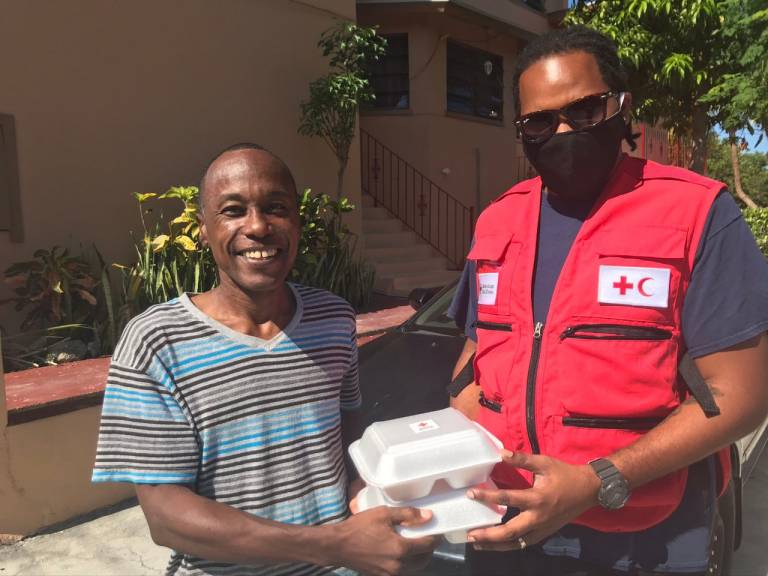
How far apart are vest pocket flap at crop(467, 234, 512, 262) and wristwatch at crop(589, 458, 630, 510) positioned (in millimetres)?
537

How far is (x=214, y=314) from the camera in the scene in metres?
1.41

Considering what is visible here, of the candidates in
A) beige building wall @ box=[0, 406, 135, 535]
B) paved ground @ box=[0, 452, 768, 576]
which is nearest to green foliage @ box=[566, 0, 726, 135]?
paved ground @ box=[0, 452, 768, 576]

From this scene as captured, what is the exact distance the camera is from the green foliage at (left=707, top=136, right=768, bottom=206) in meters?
31.0

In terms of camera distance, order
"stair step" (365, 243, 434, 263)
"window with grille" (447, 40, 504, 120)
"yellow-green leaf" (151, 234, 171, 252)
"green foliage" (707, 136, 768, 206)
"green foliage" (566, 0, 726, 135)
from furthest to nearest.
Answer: "green foliage" (707, 136, 768, 206) < "window with grille" (447, 40, 504, 120) < "stair step" (365, 243, 434, 263) < "green foliage" (566, 0, 726, 135) < "yellow-green leaf" (151, 234, 171, 252)

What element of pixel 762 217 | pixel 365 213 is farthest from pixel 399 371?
pixel 762 217

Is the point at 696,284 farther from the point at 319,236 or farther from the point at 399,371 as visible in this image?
the point at 319,236

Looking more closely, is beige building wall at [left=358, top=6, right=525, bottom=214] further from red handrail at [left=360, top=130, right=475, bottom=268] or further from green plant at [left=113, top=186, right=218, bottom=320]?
green plant at [left=113, top=186, right=218, bottom=320]

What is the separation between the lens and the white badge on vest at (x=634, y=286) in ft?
4.40

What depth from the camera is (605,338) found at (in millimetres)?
1367

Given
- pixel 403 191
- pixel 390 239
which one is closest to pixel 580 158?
pixel 390 239

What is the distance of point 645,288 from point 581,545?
631 millimetres

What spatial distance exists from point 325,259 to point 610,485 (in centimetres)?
521

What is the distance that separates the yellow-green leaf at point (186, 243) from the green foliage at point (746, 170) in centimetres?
2895

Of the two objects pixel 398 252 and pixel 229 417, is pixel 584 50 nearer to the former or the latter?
pixel 229 417
